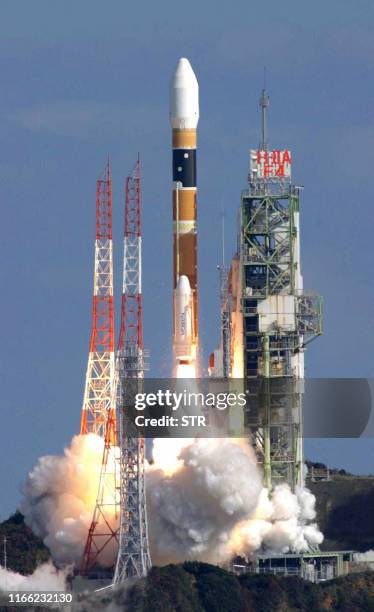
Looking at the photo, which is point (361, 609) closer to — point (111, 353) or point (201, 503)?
point (201, 503)

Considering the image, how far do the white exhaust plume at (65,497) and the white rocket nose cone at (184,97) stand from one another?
14.1 m

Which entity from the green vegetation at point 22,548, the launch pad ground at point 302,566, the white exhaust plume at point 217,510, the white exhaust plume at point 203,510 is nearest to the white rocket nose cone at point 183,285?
the white exhaust plume at point 203,510

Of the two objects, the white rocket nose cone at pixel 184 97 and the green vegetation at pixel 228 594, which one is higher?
the white rocket nose cone at pixel 184 97

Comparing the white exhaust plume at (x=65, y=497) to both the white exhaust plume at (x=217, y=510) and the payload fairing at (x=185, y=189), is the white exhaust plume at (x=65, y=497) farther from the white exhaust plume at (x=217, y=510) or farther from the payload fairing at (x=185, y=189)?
the payload fairing at (x=185, y=189)

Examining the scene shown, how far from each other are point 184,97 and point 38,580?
882 inches

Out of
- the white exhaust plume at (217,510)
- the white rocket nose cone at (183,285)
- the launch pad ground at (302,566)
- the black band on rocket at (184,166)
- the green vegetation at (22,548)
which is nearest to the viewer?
the white exhaust plume at (217,510)

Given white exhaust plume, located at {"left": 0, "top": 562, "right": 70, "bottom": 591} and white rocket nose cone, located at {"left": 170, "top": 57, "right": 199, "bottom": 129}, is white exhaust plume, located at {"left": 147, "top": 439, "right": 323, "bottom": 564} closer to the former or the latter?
white exhaust plume, located at {"left": 0, "top": 562, "right": 70, "bottom": 591}

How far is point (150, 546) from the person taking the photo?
120 meters

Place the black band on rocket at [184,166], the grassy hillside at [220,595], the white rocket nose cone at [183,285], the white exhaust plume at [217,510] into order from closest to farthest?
1. the grassy hillside at [220,595]
2. the white exhaust plume at [217,510]
3. the white rocket nose cone at [183,285]
4. the black band on rocket at [184,166]

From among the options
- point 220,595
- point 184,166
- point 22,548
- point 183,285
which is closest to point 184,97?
point 184,166

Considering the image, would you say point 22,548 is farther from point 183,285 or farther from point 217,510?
point 183,285

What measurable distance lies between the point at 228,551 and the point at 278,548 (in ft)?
6.81

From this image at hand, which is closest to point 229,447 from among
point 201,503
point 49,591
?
point 201,503

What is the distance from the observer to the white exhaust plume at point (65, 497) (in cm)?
12269
